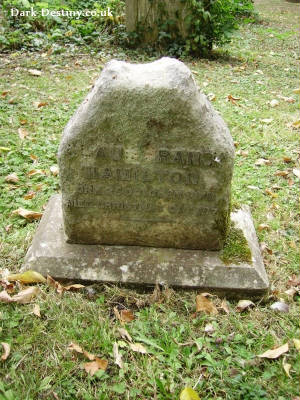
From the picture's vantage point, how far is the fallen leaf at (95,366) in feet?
6.12

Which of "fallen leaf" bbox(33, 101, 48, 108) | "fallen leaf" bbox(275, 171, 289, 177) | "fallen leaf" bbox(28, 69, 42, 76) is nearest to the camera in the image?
"fallen leaf" bbox(275, 171, 289, 177)

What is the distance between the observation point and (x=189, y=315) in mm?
2199

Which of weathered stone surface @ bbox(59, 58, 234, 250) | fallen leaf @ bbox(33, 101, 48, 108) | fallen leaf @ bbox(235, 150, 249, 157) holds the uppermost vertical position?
weathered stone surface @ bbox(59, 58, 234, 250)

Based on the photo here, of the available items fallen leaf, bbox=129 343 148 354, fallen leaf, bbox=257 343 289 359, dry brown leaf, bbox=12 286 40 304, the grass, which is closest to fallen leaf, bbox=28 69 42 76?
the grass

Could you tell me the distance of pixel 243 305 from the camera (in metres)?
2.25

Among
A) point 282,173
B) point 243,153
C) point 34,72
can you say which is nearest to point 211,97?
point 243,153

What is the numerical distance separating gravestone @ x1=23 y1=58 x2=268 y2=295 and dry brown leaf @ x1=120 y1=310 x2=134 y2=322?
0.63 feet

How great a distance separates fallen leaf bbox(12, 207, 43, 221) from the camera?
2.93 metres

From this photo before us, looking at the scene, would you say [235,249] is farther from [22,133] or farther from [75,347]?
[22,133]

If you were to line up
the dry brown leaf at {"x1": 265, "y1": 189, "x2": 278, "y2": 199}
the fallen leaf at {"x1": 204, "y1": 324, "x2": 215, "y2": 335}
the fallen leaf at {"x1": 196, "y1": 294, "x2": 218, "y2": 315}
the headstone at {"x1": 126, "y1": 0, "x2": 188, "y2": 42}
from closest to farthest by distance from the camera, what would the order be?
the fallen leaf at {"x1": 204, "y1": 324, "x2": 215, "y2": 335} → the fallen leaf at {"x1": 196, "y1": 294, "x2": 218, "y2": 315} → the dry brown leaf at {"x1": 265, "y1": 189, "x2": 278, "y2": 199} → the headstone at {"x1": 126, "y1": 0, "x2": 188, "y2": 42}

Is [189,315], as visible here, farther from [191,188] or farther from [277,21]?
[277,21]

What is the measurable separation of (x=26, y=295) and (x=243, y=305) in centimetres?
126

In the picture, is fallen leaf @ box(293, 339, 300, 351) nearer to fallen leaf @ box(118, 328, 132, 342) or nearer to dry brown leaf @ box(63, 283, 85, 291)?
fallen leaf @ box(118, 328, 132, 342)

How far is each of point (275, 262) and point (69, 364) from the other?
4.87 ft
